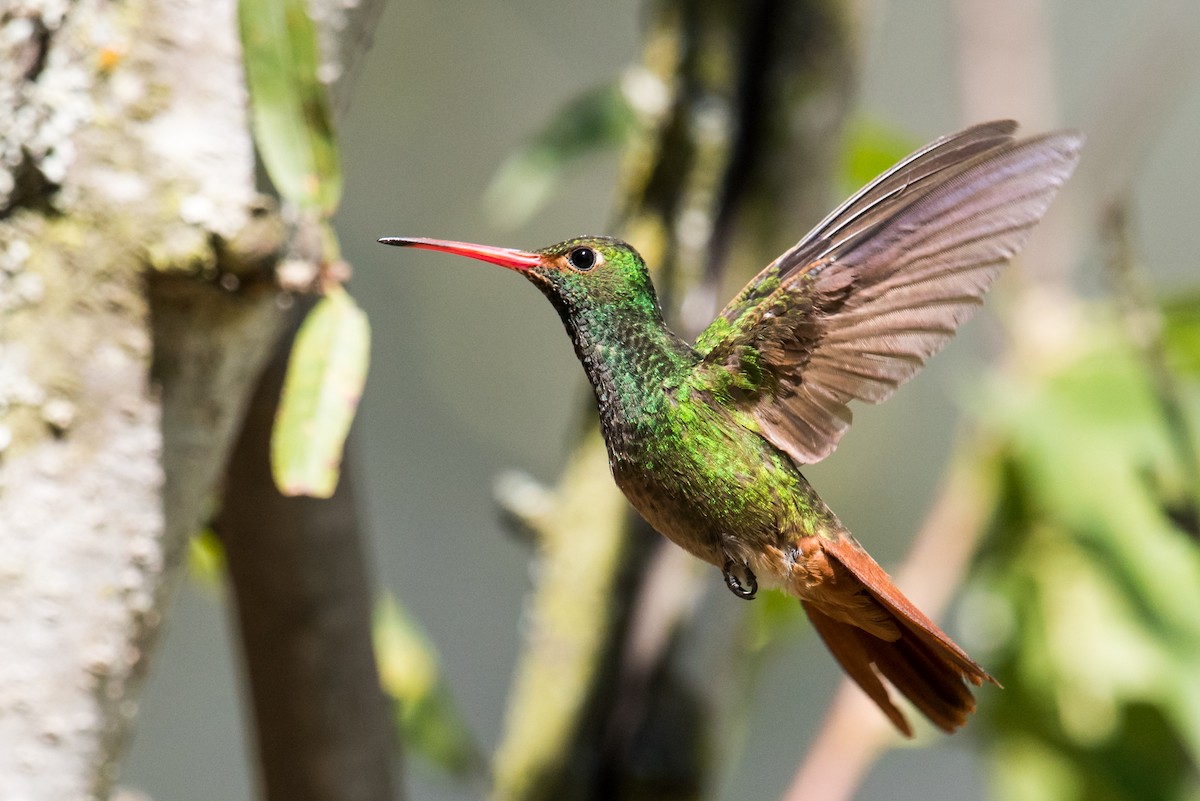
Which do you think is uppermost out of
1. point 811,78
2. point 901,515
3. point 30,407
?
point 811,78

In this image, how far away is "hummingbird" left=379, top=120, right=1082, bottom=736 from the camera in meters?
0.81

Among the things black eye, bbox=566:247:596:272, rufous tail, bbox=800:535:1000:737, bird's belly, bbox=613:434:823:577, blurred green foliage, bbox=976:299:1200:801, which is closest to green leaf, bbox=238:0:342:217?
black eye, bbox=566:247:596:272

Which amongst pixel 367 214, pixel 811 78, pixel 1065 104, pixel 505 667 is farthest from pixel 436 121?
pixel 811 78

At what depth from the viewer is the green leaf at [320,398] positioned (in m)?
0.76

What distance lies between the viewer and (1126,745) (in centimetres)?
160

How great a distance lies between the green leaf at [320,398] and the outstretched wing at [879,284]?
Answer: 232mm

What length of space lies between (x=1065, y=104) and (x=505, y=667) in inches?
79.0

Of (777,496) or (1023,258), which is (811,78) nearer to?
A: (777,496)

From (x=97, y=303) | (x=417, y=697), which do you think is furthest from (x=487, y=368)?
(x=97, y=303)

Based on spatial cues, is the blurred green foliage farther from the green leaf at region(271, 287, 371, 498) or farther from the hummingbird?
the green leaf at region(271, 287, 371, 498)

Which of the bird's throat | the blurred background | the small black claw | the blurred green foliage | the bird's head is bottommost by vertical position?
the blurred background

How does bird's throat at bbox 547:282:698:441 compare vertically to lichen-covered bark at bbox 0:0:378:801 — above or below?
above

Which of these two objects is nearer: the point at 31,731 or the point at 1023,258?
the point at 31,731

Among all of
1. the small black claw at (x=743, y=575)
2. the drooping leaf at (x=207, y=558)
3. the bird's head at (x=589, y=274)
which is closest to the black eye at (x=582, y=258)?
the bird's head at (x=589, y=274)
